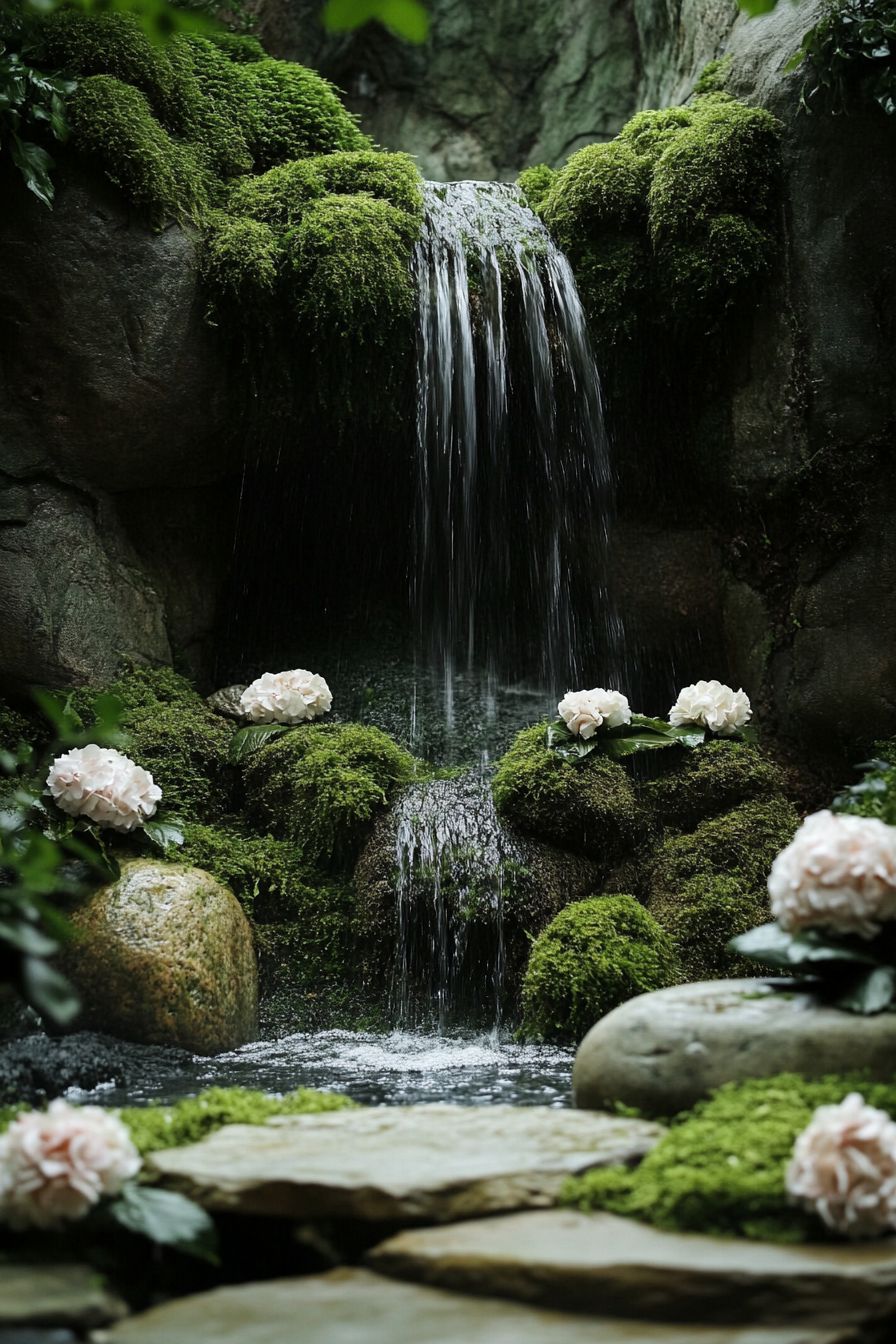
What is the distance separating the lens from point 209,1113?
3.26 metres

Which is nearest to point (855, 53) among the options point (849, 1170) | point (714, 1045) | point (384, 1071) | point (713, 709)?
point (713, 709)

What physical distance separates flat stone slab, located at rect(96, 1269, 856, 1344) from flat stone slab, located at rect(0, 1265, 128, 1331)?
60 mm

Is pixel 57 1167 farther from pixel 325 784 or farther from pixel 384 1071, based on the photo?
pixel 325 784

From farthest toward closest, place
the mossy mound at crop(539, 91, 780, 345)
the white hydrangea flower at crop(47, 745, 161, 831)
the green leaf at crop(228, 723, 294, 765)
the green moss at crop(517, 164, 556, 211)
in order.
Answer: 1. the green moss at crop(517, 164, 556, 211)
2. the mossy mound at crop(539, 91, 780, 345)
3. the green leaf at crop(228, 723, 294, 765)
4. the white hydrangea flower at crop(47, 745, 161, 831)

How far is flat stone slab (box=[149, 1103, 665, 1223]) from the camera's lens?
8.48 feet

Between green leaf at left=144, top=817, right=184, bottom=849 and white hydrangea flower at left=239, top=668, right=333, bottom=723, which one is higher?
white hydrangea flower at left=239, top=668, right=333, bottom=723

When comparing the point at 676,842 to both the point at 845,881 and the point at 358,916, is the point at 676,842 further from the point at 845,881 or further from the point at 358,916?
the point at 845,881

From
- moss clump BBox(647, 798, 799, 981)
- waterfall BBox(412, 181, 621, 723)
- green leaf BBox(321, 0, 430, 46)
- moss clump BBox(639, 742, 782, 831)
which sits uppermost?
waterfall BBox(412, 181, 621, 723)

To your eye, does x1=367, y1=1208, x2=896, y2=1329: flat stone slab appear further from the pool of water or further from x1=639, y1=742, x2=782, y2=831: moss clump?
x1=639, y1=742, x2=782, y2=831: moss clump

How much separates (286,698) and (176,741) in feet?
2.20

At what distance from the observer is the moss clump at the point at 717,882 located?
5.23 m

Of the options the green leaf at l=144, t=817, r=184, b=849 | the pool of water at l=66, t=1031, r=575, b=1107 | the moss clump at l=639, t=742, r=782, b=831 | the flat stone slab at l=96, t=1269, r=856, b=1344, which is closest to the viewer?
the flat stone slab at l=96, t=1269, r=856, b=1344

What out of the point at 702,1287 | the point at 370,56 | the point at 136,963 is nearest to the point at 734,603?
the point at 136,963

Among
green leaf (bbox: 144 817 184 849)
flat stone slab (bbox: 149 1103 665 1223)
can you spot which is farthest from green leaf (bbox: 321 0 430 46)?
green leaf (bbox: 144 817 184 849)
